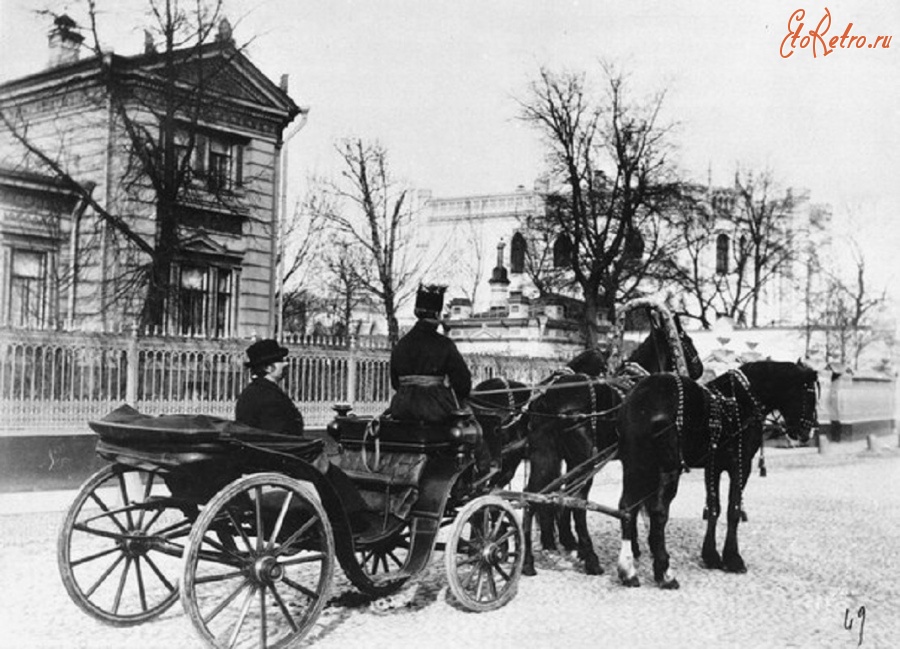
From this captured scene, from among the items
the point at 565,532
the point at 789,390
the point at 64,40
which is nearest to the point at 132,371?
the point at 64,40

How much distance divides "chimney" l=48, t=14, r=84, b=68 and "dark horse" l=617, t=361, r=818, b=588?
7.66m

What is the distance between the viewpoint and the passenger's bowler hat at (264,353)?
643cm

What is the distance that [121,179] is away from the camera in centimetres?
1416

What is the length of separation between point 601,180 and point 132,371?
1923 cm

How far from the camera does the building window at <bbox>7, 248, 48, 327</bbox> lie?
1308 centimetres

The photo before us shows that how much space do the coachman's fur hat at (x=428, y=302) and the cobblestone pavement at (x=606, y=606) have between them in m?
1.82

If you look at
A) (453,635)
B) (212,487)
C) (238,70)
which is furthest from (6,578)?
(238,70)

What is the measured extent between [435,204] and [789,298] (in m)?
16.6

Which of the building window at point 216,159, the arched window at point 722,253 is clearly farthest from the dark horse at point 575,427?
the arched window at point 722,253

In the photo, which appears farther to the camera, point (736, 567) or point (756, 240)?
point (756, 240)

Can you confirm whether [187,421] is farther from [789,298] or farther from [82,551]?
[789,298]

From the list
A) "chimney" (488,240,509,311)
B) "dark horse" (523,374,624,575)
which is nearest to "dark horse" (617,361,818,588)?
"dark horse" (523,374,624,575)

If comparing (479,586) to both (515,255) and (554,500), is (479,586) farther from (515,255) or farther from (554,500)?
(515,255)

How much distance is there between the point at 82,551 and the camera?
8.50m
